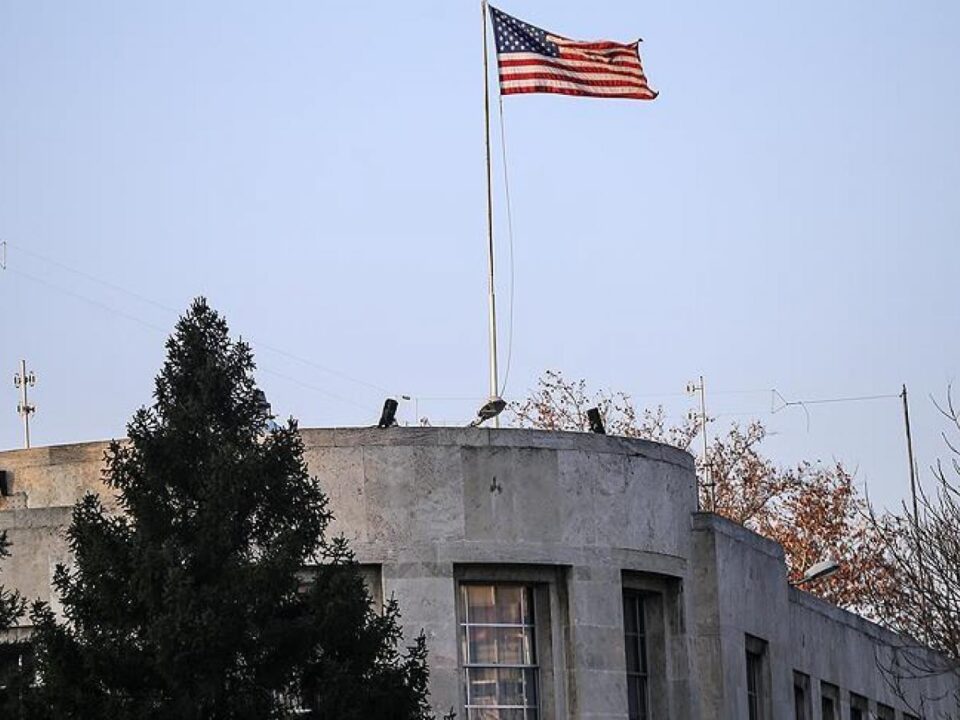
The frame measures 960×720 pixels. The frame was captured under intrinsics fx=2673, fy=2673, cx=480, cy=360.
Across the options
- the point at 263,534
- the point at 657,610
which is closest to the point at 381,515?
the point at 657,610

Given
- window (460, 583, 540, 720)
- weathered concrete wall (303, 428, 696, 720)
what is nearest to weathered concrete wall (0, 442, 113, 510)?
weathered concrete wall (303, 428, 696, 720)

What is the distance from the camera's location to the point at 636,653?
3725 centimetres

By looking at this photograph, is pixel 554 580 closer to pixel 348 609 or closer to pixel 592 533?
pixel 592 533

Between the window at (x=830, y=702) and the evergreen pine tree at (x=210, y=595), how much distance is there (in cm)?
1912

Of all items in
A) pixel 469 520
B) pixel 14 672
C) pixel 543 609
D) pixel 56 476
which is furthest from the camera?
pixel 56 476

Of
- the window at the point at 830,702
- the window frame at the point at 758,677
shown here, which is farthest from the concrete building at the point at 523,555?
the window at the point at 830,702

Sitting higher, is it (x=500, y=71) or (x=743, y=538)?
(x=500, y=71)

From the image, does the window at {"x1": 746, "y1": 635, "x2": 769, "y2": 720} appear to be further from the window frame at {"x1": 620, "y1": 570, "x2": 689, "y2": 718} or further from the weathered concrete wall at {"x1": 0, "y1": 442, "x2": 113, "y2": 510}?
the weathered concrete wall at {"x1": 0, "y1": 442, "x2": 113, "y2": 510}

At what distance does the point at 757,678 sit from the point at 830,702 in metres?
6.27

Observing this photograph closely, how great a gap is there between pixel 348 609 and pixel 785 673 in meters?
15.7

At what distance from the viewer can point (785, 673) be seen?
41531 millimetres

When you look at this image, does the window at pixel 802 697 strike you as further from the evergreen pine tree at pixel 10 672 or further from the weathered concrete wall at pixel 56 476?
the evergreen pine tree at pixel 10 672

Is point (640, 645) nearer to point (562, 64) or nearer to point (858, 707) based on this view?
point (562, 64)

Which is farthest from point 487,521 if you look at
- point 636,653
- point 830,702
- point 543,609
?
point 830,702
